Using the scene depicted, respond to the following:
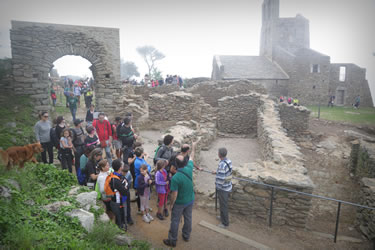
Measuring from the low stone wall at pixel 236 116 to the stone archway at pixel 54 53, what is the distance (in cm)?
726

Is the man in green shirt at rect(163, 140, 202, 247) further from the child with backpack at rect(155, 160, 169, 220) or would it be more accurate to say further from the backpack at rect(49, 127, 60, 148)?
the backpack at rect(49, 127, 60, 148)

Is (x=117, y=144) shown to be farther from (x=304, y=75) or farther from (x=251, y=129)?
(x=304, y=75)

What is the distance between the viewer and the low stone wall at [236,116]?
1645 cm

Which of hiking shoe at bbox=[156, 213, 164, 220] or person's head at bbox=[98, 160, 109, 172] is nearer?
person's head at bbox=[98, 160, 109, 172]

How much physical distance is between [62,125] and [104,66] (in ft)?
22.4

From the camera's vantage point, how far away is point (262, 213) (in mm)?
5957

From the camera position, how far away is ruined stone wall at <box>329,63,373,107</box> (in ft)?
116

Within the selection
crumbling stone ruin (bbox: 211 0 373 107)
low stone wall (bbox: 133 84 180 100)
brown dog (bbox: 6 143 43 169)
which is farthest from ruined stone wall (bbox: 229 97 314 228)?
crumbling stone ruin (bbox: 211 0 373 107)

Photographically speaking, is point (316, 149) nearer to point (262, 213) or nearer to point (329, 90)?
point (262, 213)

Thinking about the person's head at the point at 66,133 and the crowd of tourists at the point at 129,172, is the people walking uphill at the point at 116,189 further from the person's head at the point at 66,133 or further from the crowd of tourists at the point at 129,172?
the person's head at the point at 66,133

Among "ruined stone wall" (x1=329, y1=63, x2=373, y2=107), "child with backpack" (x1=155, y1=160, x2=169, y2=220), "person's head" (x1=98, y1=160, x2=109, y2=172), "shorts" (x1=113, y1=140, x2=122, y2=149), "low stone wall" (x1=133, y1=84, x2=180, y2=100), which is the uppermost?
"ruined stone wall" (x1=329, y1=63, x2=373, y2=107)

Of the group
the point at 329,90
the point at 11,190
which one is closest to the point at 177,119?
the point at 11,190

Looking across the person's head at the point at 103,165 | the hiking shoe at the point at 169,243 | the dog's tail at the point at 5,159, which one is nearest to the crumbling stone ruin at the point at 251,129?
the hiking shoe at the point at 169,243

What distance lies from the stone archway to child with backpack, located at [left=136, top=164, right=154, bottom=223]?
887 centimetres
